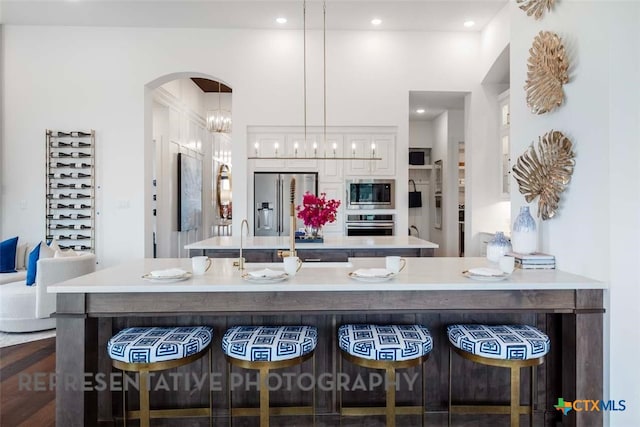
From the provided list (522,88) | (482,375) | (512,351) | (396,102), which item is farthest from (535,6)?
(396,102)

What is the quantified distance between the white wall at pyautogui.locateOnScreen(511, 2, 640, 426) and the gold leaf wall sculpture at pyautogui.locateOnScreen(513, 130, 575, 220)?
0.18 ft

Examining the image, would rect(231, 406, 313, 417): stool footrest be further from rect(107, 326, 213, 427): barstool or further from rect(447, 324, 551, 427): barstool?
rect(447, 324, 551, 427): barstool

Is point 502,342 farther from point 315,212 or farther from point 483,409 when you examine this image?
point 315,212

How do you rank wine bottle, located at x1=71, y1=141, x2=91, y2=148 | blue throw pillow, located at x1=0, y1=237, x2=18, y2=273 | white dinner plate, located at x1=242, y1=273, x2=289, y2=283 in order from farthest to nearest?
wine bottle, located at x1=71, y1=141, x2=91, y2=148 < blue throw pillow, located at x1=0, y1=237, x2=18, y2=273 < white dinner plate, located at x1=242, y1=273, x2=289, y2=283

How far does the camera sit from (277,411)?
6.81ft

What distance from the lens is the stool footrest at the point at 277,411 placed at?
206 cm

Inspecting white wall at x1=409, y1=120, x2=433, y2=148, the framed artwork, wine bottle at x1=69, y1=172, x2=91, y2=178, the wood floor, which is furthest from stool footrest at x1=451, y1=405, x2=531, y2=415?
white wall at x1=409, y1=120, x2=433, y2=148

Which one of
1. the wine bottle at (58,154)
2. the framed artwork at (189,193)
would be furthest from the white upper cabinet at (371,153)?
the wine bottle at (58,154)

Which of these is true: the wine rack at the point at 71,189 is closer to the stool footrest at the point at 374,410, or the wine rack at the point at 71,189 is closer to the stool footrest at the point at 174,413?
the stool footrest at the point at 174,413

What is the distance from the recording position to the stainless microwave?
222 inches

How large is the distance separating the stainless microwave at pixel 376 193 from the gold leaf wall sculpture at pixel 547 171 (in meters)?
3.34

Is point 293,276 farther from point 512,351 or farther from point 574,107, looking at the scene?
point 574,107

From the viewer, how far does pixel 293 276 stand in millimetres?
1936

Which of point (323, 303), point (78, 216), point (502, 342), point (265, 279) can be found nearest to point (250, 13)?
point (78, 216)
